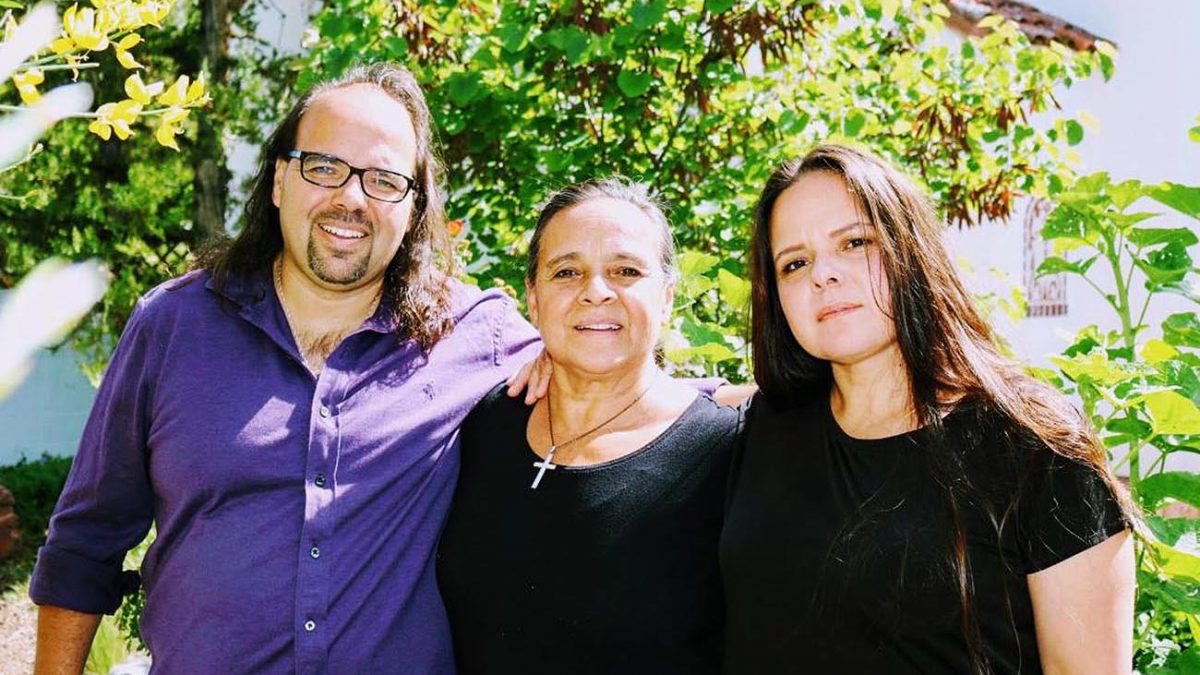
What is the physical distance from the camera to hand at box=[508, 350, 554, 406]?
8.09 ft

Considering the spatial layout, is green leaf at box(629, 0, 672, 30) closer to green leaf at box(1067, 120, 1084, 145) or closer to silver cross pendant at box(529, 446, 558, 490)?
silver cross pendant at box(529, 446, 558, 490)

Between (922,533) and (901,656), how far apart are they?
7.9 inches

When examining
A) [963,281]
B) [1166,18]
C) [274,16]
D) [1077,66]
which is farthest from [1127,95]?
[963,281]

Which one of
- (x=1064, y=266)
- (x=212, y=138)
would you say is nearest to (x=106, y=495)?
(x=1064, y=266)

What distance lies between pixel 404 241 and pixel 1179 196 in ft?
5.90

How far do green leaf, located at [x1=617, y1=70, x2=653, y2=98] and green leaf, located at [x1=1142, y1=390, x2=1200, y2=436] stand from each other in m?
2.28

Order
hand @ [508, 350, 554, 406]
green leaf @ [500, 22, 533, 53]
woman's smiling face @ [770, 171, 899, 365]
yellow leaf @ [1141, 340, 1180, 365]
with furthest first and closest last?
1. green leaf @ [500, 22, 533, 53]
2. hand @ [508, 350, 554, 406]
3. yellow leaf @ [1141, 340, 1180, 365]
4. woman's smiling face @ [770, 171, 899, 365]

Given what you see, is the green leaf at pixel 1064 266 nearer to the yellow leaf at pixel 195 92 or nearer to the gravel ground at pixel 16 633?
the yellow leaf at pixel 195 92

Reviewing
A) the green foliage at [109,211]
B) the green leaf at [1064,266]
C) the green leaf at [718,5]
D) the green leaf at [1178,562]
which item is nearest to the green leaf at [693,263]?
the green leaf at [1064,266]

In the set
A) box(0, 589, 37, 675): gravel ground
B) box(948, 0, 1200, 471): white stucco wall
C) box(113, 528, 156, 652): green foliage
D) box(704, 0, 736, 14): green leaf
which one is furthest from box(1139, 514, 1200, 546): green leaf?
box(948, 0, 1200, 471): white stucco wall

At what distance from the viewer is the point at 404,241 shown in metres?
2.75

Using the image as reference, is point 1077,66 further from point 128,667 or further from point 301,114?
point 128,667

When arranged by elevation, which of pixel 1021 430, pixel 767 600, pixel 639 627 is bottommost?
pixel 639 627

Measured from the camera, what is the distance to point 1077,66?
4.75m
